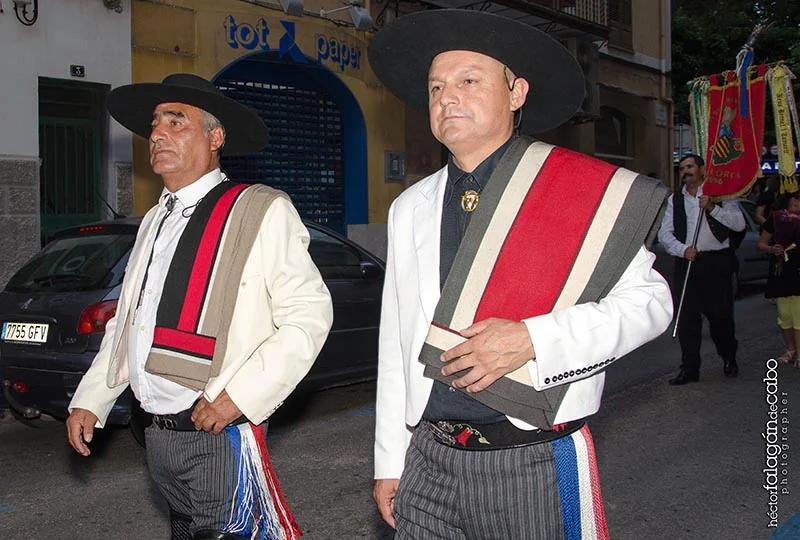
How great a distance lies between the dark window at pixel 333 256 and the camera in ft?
23.8

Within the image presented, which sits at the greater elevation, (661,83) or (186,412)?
(661,83)

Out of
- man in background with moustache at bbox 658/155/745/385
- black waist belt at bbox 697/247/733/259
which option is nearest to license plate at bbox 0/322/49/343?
man in background with moustache at bbox 658/155/745/385

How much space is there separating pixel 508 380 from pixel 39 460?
15.8 ft

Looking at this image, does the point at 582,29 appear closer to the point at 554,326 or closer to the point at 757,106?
the point at 757,106

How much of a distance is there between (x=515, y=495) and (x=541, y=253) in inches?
22.5

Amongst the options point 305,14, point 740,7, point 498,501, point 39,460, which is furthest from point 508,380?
point 305,14

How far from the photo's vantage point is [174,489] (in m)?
2.88

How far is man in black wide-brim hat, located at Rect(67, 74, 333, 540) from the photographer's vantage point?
270 centimetres

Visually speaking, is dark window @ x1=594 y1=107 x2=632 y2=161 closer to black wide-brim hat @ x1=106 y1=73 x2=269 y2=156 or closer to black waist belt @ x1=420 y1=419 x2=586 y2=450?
black wide-brim hat @ x1=106 y1=73 x2=269 y2=156

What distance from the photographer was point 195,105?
3.11 m

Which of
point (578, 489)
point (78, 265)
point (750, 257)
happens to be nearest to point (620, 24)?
point (750, 257)

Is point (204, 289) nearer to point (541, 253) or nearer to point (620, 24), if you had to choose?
point (541, 253)

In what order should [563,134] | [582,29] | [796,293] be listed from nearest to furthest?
[796,293], [582,29], [563,134]

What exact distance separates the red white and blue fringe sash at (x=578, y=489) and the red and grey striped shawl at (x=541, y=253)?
0.15 m
